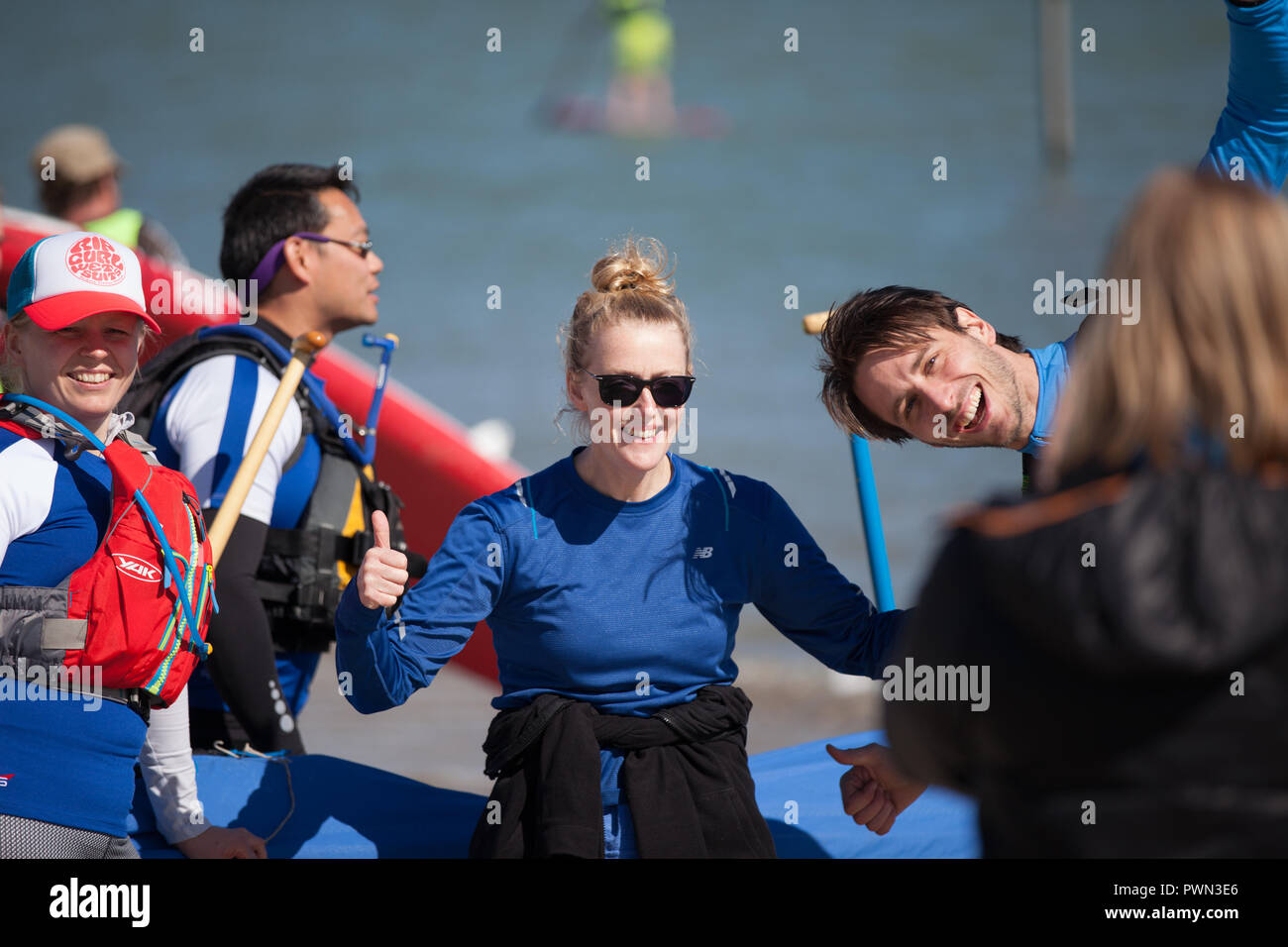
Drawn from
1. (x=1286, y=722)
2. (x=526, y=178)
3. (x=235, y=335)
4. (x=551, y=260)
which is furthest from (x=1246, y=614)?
(x=526, y=178)

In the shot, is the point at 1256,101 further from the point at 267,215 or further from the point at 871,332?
the point at 267,215

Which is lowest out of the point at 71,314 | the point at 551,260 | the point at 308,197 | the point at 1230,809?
the point at 1230,809

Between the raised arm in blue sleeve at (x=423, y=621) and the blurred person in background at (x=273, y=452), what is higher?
the blurred person in background at (x=273, y=452)

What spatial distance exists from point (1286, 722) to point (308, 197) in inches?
111

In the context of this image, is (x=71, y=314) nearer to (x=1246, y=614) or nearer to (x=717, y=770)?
(x=717, y=770)

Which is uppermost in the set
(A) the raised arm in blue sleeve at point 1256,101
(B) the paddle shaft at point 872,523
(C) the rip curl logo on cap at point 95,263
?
(A) the raised arm in blue sleeve at point 1256,101

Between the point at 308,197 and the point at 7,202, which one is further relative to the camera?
the point at 7,202

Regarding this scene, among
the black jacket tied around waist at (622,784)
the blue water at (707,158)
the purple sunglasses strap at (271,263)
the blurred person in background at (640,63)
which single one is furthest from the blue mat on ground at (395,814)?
the blurred person in background at (640,63)

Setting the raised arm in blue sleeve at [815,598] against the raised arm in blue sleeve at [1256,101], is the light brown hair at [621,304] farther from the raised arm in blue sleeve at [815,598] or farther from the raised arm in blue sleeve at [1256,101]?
the raised arm in blue sleeve at [1256,101]

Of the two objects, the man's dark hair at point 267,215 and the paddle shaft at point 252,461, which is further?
the man's dark hair at point 267,215

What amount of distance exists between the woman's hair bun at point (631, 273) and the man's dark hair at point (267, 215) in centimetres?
121

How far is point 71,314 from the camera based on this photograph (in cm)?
221

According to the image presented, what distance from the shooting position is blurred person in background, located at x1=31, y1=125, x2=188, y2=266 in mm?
5578

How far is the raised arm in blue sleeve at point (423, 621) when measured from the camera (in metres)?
2.17
